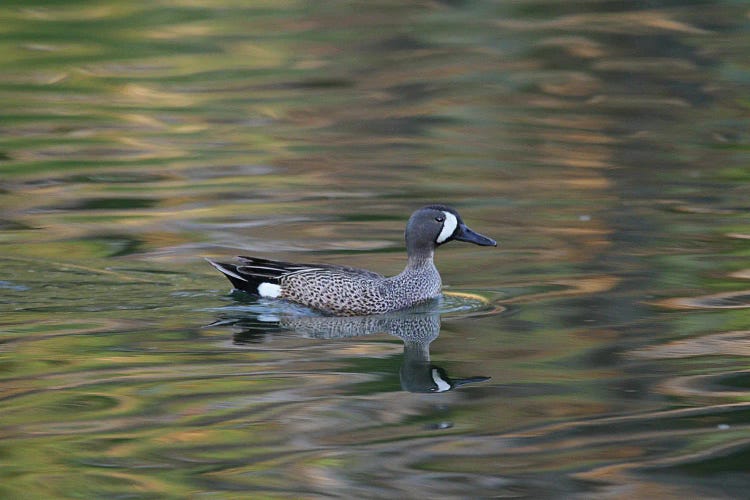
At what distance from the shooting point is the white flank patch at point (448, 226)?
9.84 meters

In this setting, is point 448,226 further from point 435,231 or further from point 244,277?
point 244,277

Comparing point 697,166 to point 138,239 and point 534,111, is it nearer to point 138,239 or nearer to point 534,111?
point 534,111

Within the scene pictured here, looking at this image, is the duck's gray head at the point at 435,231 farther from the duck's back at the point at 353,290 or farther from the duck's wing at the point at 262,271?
the duck's wing at the point at 262,271

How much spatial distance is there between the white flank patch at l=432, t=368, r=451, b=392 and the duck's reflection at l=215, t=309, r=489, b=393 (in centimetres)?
1

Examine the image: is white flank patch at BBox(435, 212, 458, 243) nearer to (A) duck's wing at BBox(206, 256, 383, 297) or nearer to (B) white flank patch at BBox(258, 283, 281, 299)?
(A) duck's wing at BBox(206, 256, 383, 297)

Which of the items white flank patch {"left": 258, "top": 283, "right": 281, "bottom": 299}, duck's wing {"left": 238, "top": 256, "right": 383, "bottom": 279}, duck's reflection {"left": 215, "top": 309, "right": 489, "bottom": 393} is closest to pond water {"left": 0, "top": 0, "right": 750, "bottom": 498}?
duck's reflection {"left": 215, "top": 309, "right": 489, "bottom": 393}

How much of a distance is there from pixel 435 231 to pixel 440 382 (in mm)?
2230

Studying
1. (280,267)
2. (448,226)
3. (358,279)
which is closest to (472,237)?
(448,226)

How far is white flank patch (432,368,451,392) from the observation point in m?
7.68

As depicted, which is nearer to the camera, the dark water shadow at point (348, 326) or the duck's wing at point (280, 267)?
the dark water shadow at point (348, 326)

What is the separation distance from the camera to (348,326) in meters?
9.26

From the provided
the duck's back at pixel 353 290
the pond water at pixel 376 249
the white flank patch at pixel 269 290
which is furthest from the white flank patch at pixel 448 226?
the white flank patch at pixel 269 290

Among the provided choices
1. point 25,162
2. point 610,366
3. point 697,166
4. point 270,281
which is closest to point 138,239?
point 270,281

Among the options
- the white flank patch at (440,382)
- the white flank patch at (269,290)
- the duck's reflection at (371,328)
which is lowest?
the duck's reflection at (371,328)
